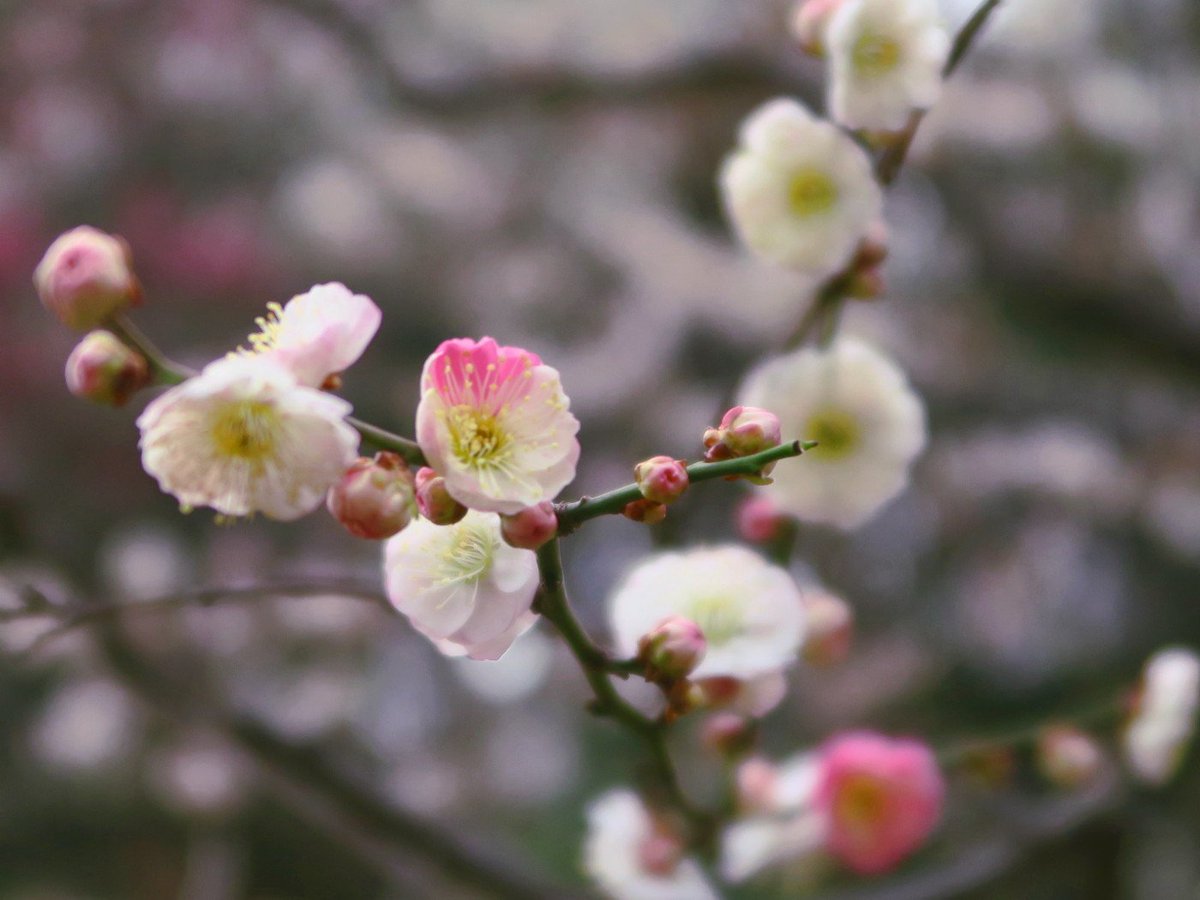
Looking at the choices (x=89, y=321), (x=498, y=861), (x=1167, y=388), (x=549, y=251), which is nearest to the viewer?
(x=89, y=321)

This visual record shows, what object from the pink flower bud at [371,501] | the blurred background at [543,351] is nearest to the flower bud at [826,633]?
the pink flower bud at [371,501]

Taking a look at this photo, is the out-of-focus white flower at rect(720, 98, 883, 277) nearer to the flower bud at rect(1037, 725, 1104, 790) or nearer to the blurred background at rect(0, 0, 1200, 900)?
the flower bud at rect(1037, 725, 1104, 790)

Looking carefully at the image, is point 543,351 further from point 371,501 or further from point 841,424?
point 371,501

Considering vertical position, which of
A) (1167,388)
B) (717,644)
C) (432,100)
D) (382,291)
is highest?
(382,291)

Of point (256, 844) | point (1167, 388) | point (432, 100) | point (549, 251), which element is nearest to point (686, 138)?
point (549, 251)

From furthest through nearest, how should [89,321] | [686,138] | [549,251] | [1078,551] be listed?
[686,138] < [549,251] < [1078,551] < [89,321]

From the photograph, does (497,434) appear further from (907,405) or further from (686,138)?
(686,138)
